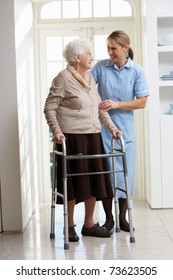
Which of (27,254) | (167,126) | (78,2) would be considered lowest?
(27,254)

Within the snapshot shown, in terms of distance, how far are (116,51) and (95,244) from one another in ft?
5.12

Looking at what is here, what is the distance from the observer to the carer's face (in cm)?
423

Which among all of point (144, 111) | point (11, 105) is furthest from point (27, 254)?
point (144, 111)

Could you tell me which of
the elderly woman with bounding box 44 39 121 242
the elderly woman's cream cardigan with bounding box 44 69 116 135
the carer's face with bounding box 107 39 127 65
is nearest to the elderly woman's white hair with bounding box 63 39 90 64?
the elderly woman with bounding box 44 39 121 242

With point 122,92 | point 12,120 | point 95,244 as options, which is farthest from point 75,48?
point 95,244

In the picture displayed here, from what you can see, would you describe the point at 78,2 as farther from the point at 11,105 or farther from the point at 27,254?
the point at 27,254

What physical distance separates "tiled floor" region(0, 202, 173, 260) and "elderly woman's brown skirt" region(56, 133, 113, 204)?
351 millimetres

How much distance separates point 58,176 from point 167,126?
5.09 feet

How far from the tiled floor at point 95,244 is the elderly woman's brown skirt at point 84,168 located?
35 cm

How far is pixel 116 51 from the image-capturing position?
4.25 meters

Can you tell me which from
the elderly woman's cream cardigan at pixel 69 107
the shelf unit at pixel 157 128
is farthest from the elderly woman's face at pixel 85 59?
the shelf unit at pixel 157 128

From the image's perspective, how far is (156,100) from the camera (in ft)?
16.8

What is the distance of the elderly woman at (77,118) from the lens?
12.9ft

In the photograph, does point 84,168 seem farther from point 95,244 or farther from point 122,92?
point 122,92
